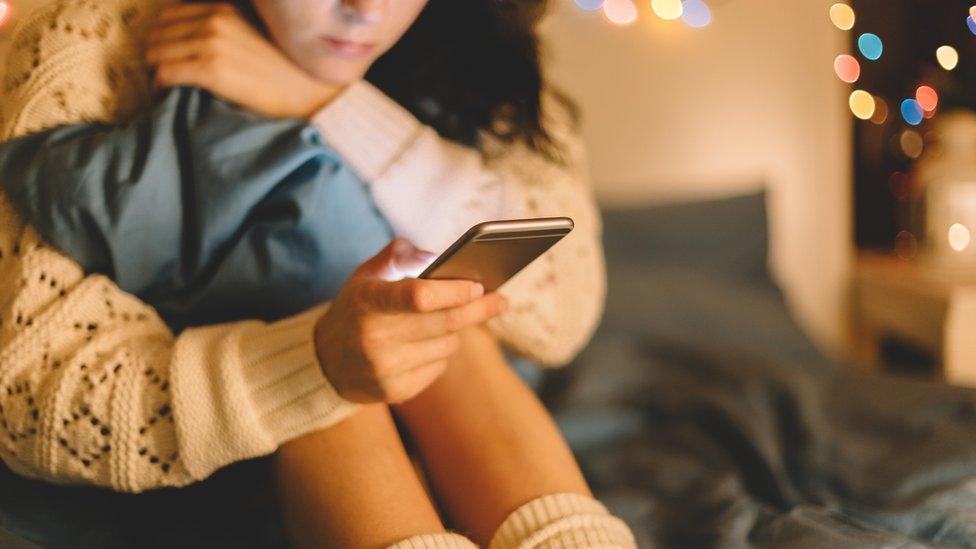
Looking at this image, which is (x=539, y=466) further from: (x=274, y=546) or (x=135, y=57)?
(x=135, y=57)

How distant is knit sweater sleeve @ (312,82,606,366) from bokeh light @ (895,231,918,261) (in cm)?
115

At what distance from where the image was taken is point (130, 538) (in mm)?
616

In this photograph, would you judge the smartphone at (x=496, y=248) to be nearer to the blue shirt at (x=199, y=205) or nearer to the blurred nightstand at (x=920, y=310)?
the blue shirt at (x=199, y=205)

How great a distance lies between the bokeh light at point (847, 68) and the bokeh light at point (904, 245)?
0.39m

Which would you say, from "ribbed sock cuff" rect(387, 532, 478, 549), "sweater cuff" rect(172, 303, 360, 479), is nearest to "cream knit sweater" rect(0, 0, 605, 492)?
"sweater cuff" rect(172, 303, 360, 479)

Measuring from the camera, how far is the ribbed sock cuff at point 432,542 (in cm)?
46

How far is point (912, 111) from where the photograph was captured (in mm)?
1660

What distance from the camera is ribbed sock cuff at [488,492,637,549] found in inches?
19.2

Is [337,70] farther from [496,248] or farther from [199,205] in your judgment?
[496,248]

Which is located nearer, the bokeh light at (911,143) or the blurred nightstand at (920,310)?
the blurred nightstand at (920,310)

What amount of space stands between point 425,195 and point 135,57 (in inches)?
11.7

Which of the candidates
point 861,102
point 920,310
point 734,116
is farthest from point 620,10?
point 920,310

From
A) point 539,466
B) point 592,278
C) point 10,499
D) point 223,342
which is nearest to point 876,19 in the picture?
point 592,278

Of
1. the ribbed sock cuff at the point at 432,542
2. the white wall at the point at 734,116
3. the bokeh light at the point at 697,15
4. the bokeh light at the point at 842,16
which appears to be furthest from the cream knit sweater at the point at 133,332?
the bokeh light at the point at 842,16
